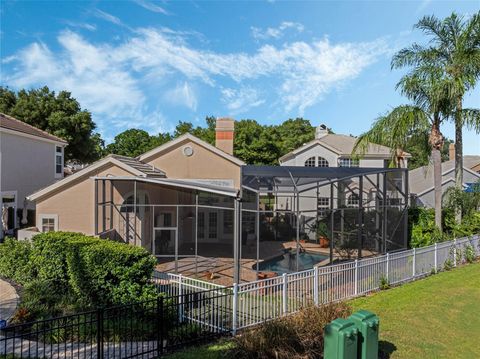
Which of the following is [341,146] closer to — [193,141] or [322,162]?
[322,162]

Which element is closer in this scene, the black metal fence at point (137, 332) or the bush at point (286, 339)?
the bush at point (286, 339)

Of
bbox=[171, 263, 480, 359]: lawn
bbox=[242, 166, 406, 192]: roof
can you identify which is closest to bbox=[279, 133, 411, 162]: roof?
bbox=[242, 166, 406, 192]: roof

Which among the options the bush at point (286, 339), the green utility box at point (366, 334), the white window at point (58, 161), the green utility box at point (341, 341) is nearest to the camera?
the green utility box at point (341, 341)

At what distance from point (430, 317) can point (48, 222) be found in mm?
15509

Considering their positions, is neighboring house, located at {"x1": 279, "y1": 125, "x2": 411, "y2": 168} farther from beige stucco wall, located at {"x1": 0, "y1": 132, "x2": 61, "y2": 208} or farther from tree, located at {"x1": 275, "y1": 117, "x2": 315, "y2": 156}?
tree, located at {"x1": 275, "y1": 117, "x2": 315, "y2": 156}

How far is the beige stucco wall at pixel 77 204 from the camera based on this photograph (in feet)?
52.6

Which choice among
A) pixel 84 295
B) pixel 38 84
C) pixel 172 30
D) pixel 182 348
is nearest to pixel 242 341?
pixel 182 348

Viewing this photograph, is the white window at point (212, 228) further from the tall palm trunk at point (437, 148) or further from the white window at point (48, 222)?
the tall palm trunk at point (437, 148)

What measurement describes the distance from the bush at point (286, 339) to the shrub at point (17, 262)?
29.0ft

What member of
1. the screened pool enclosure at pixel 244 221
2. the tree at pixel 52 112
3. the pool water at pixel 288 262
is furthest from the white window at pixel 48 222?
the tree at pixel 52 112

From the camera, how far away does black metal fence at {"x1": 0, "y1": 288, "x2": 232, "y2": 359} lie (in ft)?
23.5

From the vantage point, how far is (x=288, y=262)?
691 inches

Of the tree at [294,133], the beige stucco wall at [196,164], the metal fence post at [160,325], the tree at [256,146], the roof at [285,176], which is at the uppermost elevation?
the tree at [294,133]

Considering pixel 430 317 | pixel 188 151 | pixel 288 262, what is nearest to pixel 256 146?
pixel 188 151
